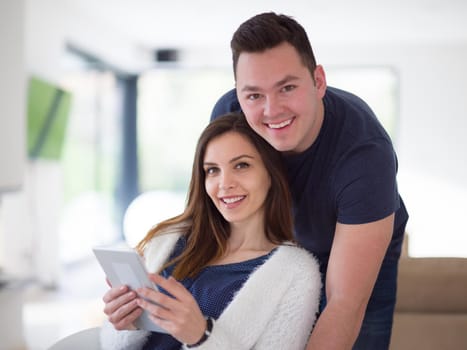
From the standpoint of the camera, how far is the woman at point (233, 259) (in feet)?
5.55

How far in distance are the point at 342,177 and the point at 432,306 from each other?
591 millimetres

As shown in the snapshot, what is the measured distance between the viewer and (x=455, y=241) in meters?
8.59

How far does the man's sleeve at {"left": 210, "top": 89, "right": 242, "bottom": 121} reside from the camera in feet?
7.02

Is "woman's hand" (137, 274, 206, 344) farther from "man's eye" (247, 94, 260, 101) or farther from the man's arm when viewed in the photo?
"man's eye" (247, 94, 260, 101)

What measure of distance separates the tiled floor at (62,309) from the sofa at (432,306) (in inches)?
A: 103

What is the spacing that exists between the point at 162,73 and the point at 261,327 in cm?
824

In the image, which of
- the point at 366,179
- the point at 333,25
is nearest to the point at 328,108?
the point at 366,179

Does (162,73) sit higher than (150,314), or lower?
higher

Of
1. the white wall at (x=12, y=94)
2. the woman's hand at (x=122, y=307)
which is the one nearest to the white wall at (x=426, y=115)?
the white wall at (x=12, y=94)

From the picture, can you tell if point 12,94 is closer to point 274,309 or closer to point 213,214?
point 213,214

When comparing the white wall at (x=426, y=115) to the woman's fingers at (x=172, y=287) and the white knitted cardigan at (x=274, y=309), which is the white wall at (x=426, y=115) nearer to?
the white knitted cardigan at (x=274, y=309)

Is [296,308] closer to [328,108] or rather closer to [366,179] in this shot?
[366,179]

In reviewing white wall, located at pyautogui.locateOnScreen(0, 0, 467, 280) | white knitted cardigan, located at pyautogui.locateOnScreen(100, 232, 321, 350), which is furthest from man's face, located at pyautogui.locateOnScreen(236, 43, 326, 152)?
white wall, located at pyautogui.locateOnScreen(0, 0, 467, 280)

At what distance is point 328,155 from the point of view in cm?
186
